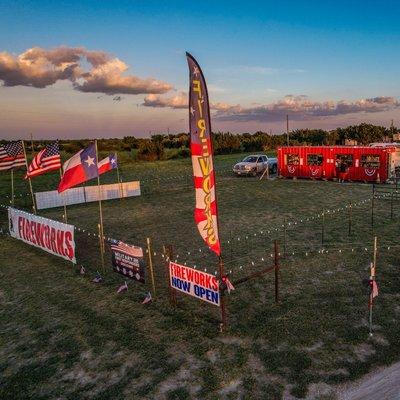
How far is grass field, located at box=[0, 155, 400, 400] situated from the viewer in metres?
6.52

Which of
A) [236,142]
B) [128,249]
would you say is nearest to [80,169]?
[128,249]

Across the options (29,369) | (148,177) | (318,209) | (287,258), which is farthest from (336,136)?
(29,369)

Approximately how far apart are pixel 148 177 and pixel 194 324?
1237 inches

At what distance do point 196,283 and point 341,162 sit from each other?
2592 cm

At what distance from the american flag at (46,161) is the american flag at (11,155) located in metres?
2.39

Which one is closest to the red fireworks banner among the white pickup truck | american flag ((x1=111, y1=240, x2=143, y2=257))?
american flag ((x1=111, y1=240, x2=143, y2=257))

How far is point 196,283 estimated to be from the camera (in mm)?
8422

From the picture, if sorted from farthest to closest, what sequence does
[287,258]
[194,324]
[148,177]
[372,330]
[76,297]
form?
[148,177], [287,258], [76,297], [194,324], [372,330]

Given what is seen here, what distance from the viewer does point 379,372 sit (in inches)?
255

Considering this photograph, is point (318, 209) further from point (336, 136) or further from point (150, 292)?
point (336, 136)

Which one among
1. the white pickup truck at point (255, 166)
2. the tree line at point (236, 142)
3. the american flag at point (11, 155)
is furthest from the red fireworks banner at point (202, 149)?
the tree line at point (236, 142)

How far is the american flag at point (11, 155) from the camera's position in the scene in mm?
17156

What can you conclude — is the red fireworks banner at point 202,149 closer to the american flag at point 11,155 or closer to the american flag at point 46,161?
the american flag at point 46,161

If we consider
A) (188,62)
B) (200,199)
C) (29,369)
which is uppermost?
(188,62)
